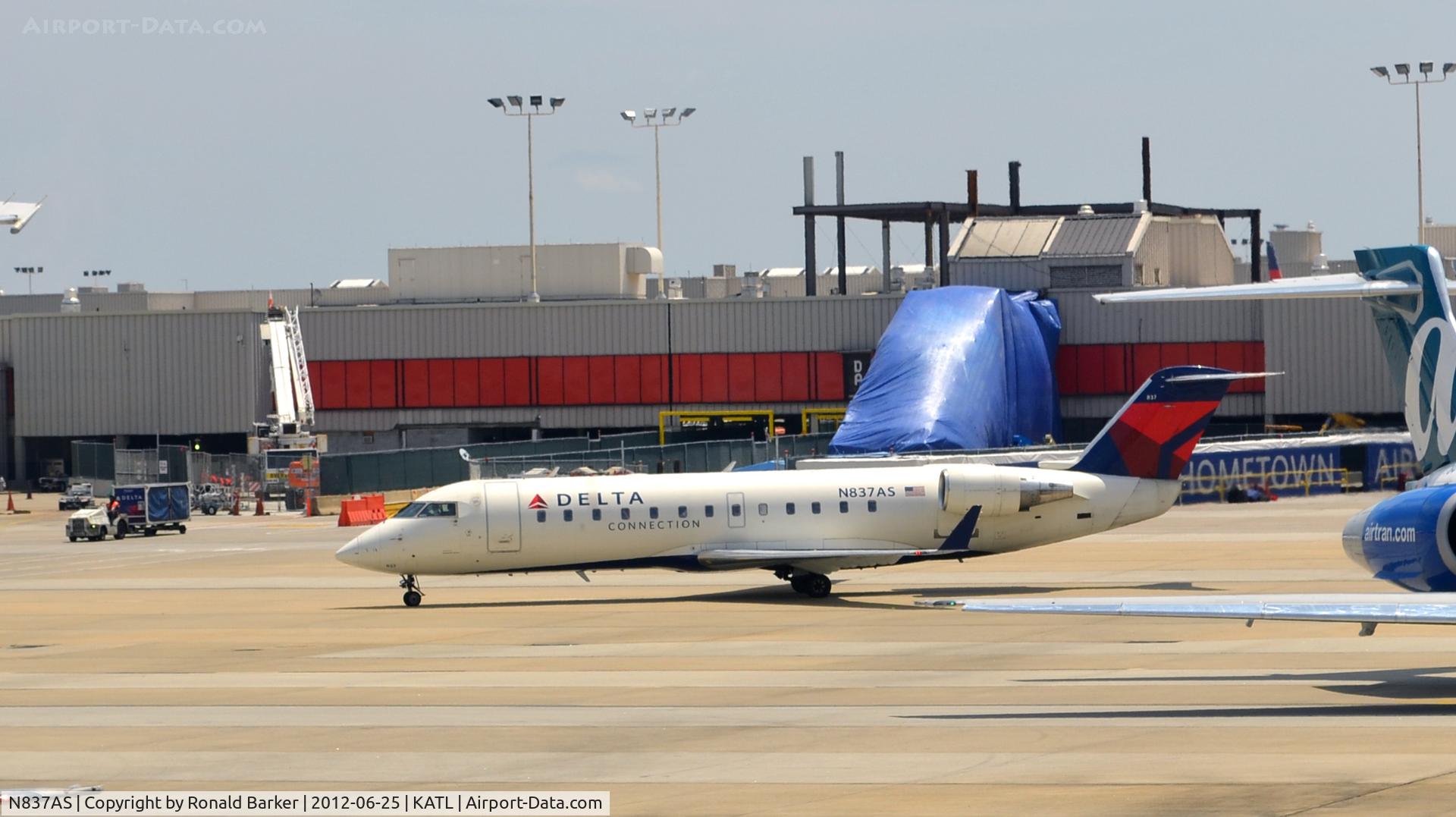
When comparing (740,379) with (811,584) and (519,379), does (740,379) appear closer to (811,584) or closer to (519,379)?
(519,379)

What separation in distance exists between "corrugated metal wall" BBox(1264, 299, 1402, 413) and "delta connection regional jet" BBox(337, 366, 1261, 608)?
44.3 m

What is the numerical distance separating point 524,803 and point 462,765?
2504 millimetres

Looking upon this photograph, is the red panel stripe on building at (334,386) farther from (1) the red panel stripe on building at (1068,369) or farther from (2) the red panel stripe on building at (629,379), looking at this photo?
(1) the red panel stripe on building at (1068,369)

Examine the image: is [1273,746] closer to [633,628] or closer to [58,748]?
[58,748]

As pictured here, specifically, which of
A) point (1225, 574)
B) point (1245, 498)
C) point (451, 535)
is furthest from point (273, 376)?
point (1225, 574)

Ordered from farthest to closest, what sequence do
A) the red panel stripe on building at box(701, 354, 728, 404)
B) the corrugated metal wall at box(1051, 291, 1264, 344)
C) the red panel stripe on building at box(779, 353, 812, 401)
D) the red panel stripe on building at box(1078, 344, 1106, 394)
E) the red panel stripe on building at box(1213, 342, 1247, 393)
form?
the red panel stripe on building at box(701, 354, 728, 404) < the red panel stripe on building at box(779, 353, 812, 401) < the red panel stripe on building at box(1078, 344, 1106, 394) < the red panel stripe on building at box(1213, 342, 1247, 393) < the corrugated metal wall at box(1051, 291, 1264, 344)

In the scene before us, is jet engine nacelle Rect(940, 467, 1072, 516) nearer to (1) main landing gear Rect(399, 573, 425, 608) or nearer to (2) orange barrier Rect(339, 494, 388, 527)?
(1) main landing gear Rect(399, 573, 425, 608)

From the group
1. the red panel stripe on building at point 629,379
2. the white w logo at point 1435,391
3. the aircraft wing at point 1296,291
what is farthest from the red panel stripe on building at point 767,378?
the white w logo at point 1435,391

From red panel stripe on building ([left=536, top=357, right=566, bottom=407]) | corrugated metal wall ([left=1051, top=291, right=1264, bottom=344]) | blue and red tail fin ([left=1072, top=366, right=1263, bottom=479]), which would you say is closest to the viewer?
blue and red tail fin ([left=1072, top=366, right=1263, bottom=479])

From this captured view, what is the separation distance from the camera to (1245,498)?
68.4 m

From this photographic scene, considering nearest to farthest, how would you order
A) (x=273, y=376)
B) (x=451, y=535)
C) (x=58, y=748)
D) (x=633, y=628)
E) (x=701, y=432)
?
(x=58, y=748) → (x=633, y=628) → (x=451, y=535) → (x=273, y=376) → (x=701, y=432)

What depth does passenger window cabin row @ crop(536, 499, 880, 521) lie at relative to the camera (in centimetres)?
3972

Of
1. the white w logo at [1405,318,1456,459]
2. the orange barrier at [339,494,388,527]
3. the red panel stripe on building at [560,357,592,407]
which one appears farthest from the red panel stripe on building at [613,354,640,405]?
the white w logo at [1405,318,1456,459]

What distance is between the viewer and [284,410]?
84.3m
